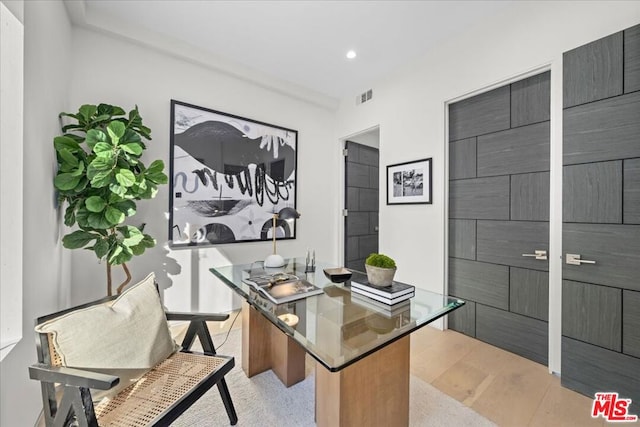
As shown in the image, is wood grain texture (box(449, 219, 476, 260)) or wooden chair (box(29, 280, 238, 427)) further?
wood grain texture (box(449, 219, 476, 260))

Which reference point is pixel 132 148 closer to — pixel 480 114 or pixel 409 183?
pixel 409 183

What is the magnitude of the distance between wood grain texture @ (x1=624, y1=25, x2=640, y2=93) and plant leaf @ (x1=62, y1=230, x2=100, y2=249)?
3.81 meters

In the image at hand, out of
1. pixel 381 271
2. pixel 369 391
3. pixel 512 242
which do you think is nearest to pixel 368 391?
pixel 369 391

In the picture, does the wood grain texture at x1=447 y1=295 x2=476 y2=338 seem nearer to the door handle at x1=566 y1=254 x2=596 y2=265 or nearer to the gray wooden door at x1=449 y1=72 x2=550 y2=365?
the gray wooden door at x1=449 y1=72 x2=550 y2=365

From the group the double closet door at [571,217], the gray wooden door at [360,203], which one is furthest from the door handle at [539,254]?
the gray wooden door at [360,203]

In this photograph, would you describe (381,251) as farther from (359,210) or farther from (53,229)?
(53,229)

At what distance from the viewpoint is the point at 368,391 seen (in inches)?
47.8

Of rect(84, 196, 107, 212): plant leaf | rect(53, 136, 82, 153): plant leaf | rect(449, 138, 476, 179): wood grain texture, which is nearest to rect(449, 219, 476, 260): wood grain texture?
rect(449, 138, 476, 179): wood grain texture

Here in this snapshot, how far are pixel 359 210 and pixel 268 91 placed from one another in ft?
7.27

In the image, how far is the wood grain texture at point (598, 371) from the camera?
1595 millimetres

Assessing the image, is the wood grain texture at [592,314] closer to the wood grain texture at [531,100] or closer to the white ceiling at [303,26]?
the wood grain texture at [531,100]

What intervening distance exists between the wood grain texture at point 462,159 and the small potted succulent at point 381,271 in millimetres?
1686

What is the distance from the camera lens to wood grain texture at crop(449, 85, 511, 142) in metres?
2.37

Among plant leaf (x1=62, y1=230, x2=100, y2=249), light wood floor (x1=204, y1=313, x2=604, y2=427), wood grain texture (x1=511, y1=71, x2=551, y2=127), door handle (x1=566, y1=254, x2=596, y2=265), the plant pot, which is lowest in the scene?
light wood floor (x1=204, y1=313, x2=604, y2=427)
